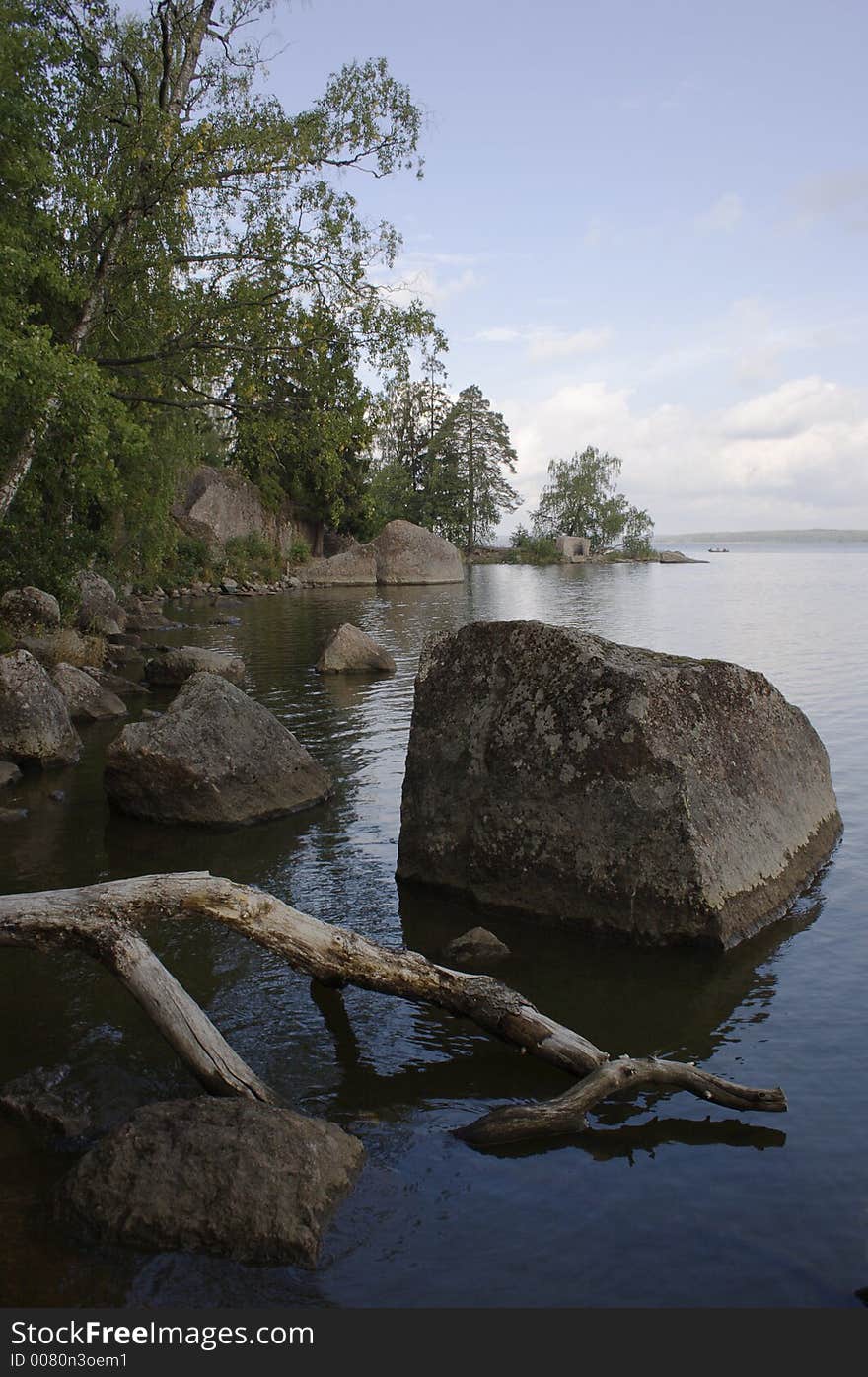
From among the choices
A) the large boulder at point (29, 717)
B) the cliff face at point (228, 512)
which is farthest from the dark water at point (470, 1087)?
the cliff face at point (228, 512)

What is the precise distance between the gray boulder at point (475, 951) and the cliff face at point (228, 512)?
1938 inches

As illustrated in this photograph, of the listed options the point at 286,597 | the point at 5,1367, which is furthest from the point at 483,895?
the point at 286,597

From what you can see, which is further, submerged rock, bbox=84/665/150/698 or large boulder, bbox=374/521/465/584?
large boulder, bbox=374/521/465/584

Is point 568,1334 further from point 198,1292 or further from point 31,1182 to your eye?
point 31,1182

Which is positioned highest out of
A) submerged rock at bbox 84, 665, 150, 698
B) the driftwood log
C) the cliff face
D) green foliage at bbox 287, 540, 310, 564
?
the cliff face

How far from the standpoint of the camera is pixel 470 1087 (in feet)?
21.2

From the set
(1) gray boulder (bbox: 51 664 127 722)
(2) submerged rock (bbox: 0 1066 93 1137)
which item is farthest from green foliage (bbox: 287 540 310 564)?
(2) submerged rock (bbox: 0 1066 93 1137)

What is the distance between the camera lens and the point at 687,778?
28.1 feet

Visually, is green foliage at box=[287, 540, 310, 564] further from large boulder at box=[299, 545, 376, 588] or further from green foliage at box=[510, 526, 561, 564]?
green foliage at box=[510, 526, 561, 564]

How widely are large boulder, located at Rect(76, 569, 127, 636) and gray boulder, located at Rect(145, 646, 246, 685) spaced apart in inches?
229

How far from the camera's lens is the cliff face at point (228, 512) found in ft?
187

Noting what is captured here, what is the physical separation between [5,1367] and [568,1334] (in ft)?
7.91

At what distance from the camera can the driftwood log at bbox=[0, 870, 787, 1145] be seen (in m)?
5.94

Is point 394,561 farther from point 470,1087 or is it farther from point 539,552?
point 470,1087
